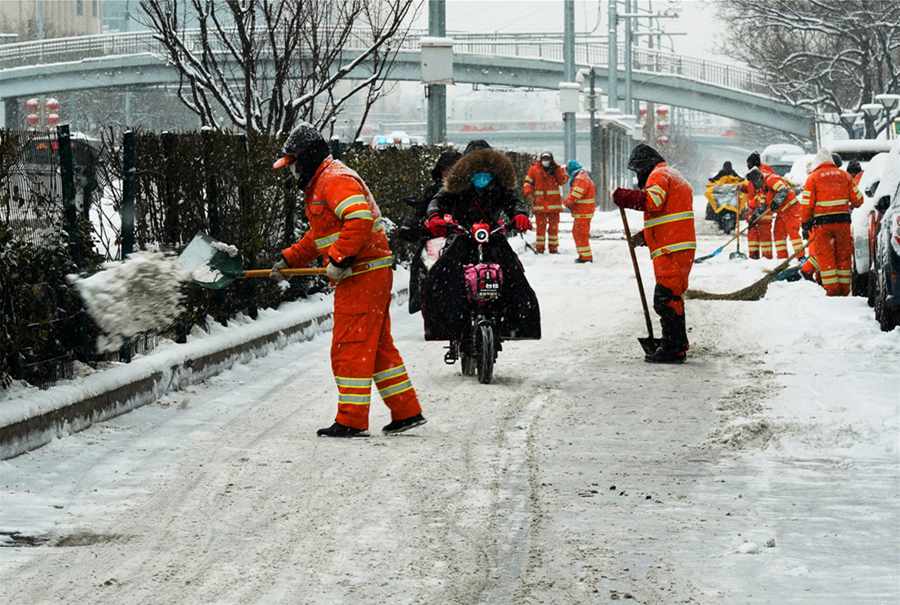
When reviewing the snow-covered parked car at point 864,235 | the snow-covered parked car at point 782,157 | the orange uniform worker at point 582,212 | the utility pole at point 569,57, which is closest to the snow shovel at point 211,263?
the snow-covered parked car at point 864,235

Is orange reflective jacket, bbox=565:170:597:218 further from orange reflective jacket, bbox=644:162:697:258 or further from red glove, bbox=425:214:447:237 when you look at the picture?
red glove, bbox=425:214:447:237

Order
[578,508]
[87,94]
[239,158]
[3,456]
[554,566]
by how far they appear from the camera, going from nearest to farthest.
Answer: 1. [554,566]
2. [578,508]
3. [3,456]
4. [239,158]
5. [87,94]

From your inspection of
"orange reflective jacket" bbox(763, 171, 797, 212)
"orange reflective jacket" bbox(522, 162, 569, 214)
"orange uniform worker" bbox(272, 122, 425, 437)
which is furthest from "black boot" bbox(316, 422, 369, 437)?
"orange reflective jacket" bbox(522, 162, 569, 214)

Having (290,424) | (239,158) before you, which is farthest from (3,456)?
(239,158)

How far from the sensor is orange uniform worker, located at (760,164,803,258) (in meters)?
26.8

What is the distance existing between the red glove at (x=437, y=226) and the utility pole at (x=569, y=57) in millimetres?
32107

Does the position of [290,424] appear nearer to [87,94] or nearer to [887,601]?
[887,601]

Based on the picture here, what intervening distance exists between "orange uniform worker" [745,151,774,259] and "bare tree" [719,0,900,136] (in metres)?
18.7

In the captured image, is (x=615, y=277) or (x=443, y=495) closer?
(x=443, y=495)

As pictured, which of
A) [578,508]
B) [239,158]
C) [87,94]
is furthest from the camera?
[87,94]

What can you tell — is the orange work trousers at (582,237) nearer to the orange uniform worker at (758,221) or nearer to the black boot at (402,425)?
the orange uniform worker at (758,221)

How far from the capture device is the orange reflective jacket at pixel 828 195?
61.0 feet

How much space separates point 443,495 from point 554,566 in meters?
1.50

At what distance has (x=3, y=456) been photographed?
29.7 ft
